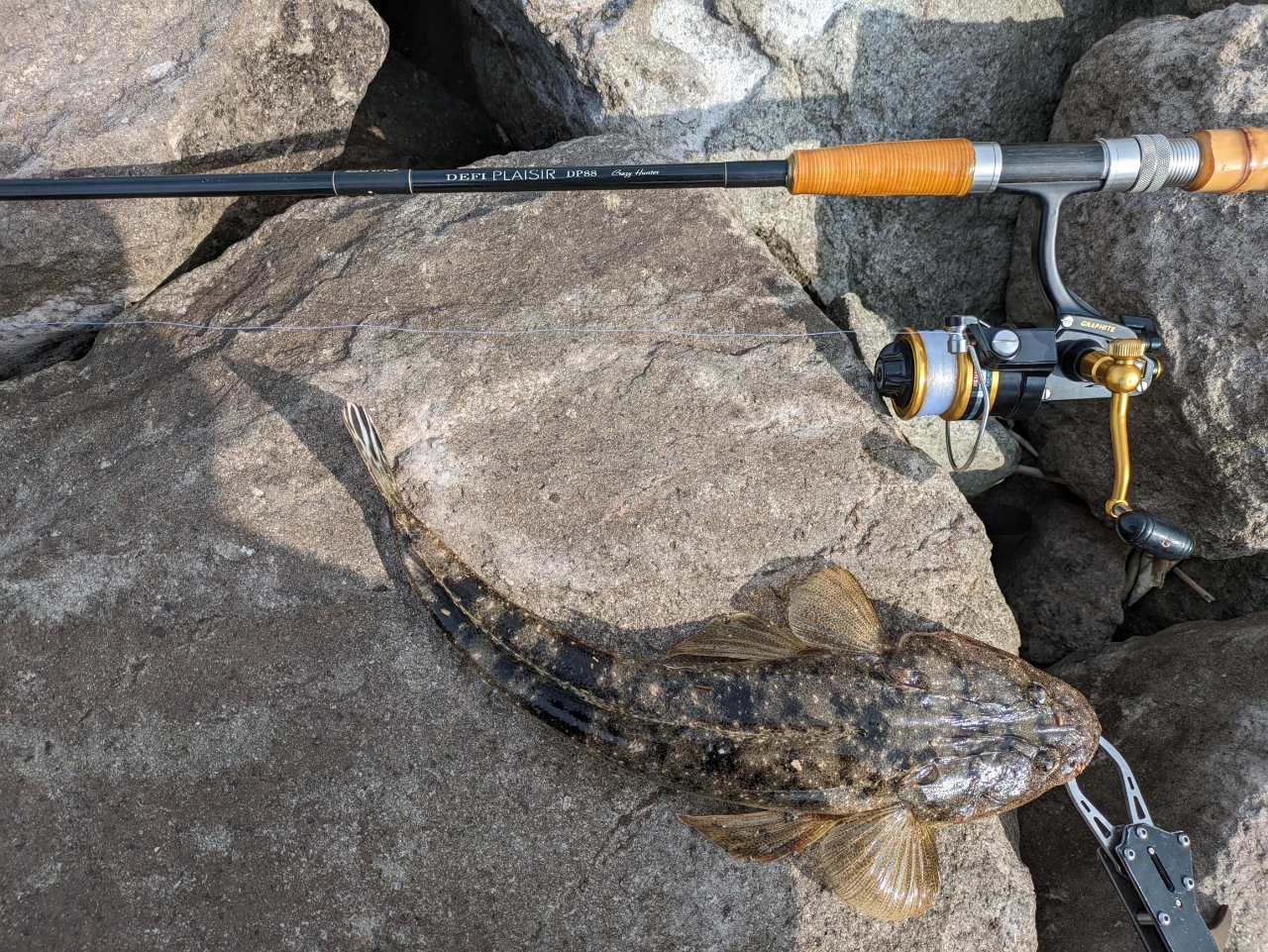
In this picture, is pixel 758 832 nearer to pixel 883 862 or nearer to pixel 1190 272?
pixel 883 862

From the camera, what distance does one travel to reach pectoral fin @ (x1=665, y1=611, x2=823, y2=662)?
2.95 metres

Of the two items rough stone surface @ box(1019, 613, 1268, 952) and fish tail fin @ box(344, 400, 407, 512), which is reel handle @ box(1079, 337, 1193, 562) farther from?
fish tail fin @ box(344, 400, 407, 512)

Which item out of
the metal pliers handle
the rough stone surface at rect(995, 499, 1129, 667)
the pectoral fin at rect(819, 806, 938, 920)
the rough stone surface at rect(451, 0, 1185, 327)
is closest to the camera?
the metal pliers handle

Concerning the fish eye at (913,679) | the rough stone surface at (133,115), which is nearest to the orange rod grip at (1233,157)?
the fish eye at (913,679)

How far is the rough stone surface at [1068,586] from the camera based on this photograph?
3.88 meters

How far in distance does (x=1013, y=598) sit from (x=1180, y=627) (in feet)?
2.34

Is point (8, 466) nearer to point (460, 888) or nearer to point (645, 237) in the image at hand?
point (460, 888)

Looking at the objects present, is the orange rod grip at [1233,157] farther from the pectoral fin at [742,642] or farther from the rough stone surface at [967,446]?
the pectoral fin at [742,642]

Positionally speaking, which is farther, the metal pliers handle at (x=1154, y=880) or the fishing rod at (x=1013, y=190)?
the fishing rod at (x=1013, y=190)

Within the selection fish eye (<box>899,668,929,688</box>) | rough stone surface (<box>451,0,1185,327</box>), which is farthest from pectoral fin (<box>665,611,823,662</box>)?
rough stone surface (<box>451,0,1185,327</box>)

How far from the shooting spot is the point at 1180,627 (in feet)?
11.9

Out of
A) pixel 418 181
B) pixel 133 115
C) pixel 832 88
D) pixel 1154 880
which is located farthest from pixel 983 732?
pixel 133 115

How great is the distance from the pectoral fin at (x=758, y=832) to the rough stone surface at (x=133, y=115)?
137 inches

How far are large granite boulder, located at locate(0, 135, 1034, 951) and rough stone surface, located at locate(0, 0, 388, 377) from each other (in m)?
0.30
